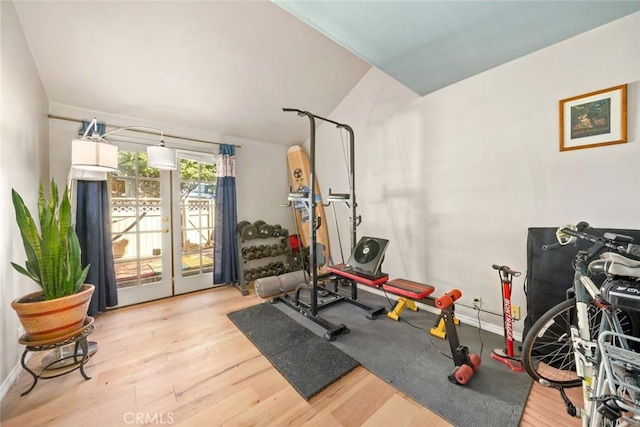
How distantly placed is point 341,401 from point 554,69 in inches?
117

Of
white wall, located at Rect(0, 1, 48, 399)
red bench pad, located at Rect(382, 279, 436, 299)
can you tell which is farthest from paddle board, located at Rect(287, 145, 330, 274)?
white wall, located at Rect(0, 1, 48, 399)

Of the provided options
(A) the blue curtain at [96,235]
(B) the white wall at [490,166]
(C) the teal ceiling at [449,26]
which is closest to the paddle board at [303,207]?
(B) the white wall at [490,166]

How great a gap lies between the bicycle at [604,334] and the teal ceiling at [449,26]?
4.77 ft

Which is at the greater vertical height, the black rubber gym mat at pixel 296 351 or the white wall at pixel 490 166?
the white wall at pixel 490 166

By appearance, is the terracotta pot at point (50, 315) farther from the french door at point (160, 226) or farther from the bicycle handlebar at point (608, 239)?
the bicycle handlebar at point (608, 239)

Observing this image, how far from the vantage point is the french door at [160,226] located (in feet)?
9.55

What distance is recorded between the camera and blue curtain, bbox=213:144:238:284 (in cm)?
350

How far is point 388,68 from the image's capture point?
2141mm

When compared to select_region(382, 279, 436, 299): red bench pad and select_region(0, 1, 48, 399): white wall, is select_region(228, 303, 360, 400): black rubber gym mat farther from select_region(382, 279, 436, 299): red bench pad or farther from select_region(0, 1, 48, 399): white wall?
select_region(0, 1, 48, 399): white wall

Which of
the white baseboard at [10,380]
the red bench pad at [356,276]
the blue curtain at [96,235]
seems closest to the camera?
the white baseboard at [10,380]

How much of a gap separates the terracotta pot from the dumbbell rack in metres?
1.76

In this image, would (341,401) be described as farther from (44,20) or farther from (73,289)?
(44,20)

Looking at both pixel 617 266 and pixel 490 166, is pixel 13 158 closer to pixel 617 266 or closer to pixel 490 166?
pixel 617 266

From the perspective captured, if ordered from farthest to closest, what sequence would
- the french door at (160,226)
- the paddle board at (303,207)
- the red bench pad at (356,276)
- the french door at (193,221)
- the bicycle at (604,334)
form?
1. the paddle board at (303,207)
2. the french door at (193,221)
3. the french door at (160,226)
4. the red bench pad at (356,276)
5. the bicycle at (604,334)
